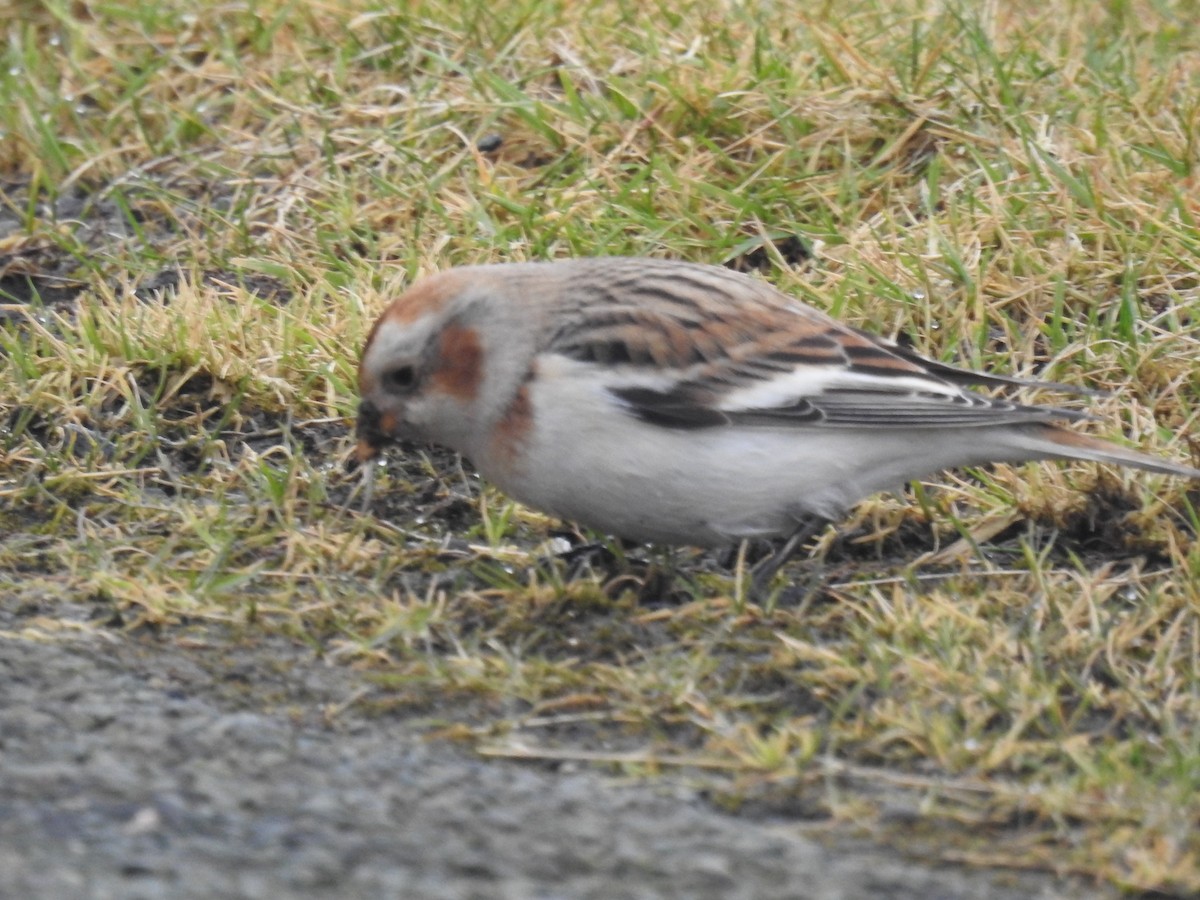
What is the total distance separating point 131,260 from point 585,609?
2508mm

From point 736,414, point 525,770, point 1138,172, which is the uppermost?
point 1138,172

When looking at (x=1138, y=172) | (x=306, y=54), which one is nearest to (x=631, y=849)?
(x=1138, y=172)

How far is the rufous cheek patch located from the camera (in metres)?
4.46

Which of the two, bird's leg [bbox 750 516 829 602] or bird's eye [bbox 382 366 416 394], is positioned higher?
bird's eye [bbox 382 366 416 394]

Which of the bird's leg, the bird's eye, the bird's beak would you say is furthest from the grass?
the bird's eye

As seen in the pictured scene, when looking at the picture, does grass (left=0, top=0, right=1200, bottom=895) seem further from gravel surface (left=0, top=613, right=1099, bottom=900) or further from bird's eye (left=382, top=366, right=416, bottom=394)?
bird's eye (left=382, top=366, right=416, bottom=394)

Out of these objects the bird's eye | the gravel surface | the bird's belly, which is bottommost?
the gravel surface

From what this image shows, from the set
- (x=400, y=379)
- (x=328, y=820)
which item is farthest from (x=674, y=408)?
(x=328, y=820)

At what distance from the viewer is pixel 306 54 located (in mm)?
6965

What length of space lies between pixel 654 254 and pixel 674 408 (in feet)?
5.29

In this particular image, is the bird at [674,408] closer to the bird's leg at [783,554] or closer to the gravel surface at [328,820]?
the bird's leg at [783,554]

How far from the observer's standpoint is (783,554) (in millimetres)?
4480

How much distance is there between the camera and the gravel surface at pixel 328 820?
3117mm

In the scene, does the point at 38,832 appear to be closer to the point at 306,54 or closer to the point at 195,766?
the point at 195,766
